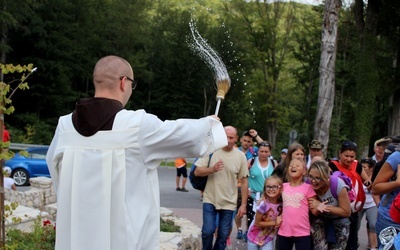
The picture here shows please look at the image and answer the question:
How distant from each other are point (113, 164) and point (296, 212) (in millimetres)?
3781

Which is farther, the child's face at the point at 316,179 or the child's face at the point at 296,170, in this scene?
the child's face at the point at 296,170

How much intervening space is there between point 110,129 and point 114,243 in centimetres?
68

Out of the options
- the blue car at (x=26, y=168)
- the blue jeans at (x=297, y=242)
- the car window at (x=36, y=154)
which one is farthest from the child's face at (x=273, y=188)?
the car window at (x=36, y=154)

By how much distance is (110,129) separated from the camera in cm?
373

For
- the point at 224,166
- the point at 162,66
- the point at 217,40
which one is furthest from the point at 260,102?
the point at 224,166

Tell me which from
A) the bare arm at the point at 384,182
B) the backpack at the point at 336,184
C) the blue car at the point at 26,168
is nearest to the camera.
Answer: the bare arm at the point at 384,182

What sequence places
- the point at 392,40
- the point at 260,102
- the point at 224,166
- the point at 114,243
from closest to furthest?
the point at 114,243
the point at 224,166
the point at 392,40
the point at 260,102

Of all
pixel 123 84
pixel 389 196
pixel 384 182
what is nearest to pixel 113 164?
pixel 123 84

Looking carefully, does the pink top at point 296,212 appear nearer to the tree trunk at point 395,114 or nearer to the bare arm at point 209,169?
the bare arm at point 209,169

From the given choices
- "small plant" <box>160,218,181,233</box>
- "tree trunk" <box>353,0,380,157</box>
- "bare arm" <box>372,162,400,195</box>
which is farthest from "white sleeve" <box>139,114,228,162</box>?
"tree trunk" <box>353,0,380,157</box>

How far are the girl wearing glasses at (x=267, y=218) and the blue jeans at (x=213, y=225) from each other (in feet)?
1.71

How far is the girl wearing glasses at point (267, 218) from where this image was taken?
25.0ft

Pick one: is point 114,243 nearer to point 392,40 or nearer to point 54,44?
point 392,40

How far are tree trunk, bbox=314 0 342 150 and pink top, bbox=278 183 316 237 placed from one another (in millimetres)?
9253
